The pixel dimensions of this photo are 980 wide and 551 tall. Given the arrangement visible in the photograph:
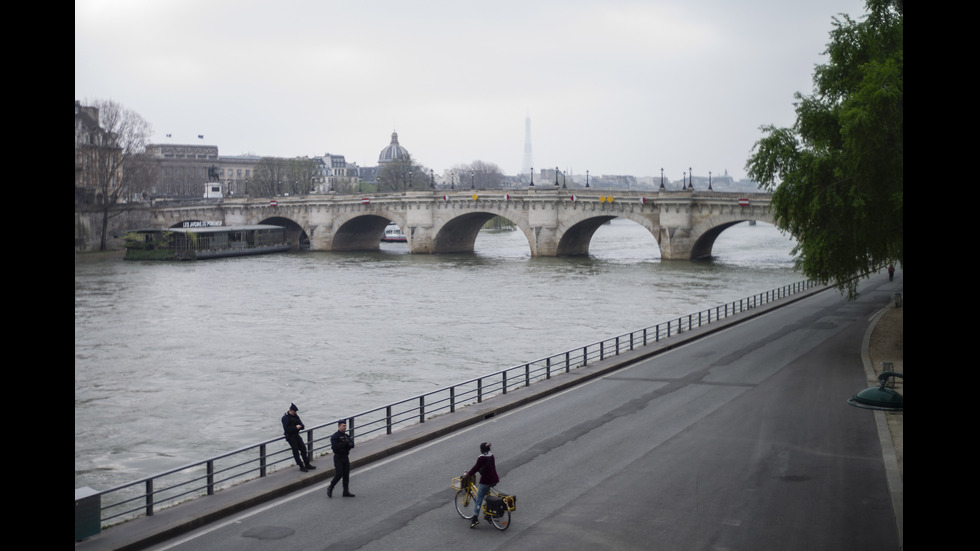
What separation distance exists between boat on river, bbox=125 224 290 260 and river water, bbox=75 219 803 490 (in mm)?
7517

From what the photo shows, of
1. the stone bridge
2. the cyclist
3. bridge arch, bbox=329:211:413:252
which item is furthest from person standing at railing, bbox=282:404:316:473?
bridge arch, bbox=329:211:413:252

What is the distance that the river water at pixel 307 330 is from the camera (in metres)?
28.3

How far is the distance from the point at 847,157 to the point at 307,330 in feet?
87.7

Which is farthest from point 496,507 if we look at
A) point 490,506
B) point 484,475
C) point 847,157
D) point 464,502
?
point 847,157

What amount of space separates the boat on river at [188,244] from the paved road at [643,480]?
7953 cm

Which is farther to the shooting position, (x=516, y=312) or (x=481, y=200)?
(x=481, y=200)

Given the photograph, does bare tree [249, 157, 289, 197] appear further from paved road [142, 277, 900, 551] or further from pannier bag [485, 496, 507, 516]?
pannier bag [485, 496, 507, 516]

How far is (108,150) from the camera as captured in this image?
103 metres

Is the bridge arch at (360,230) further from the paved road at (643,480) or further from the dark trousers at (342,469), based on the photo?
the dark trousers at (342,469)

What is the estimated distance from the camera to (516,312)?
173ft

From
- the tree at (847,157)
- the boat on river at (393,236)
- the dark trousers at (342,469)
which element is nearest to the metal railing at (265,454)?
the dark trousers at (342,469)
